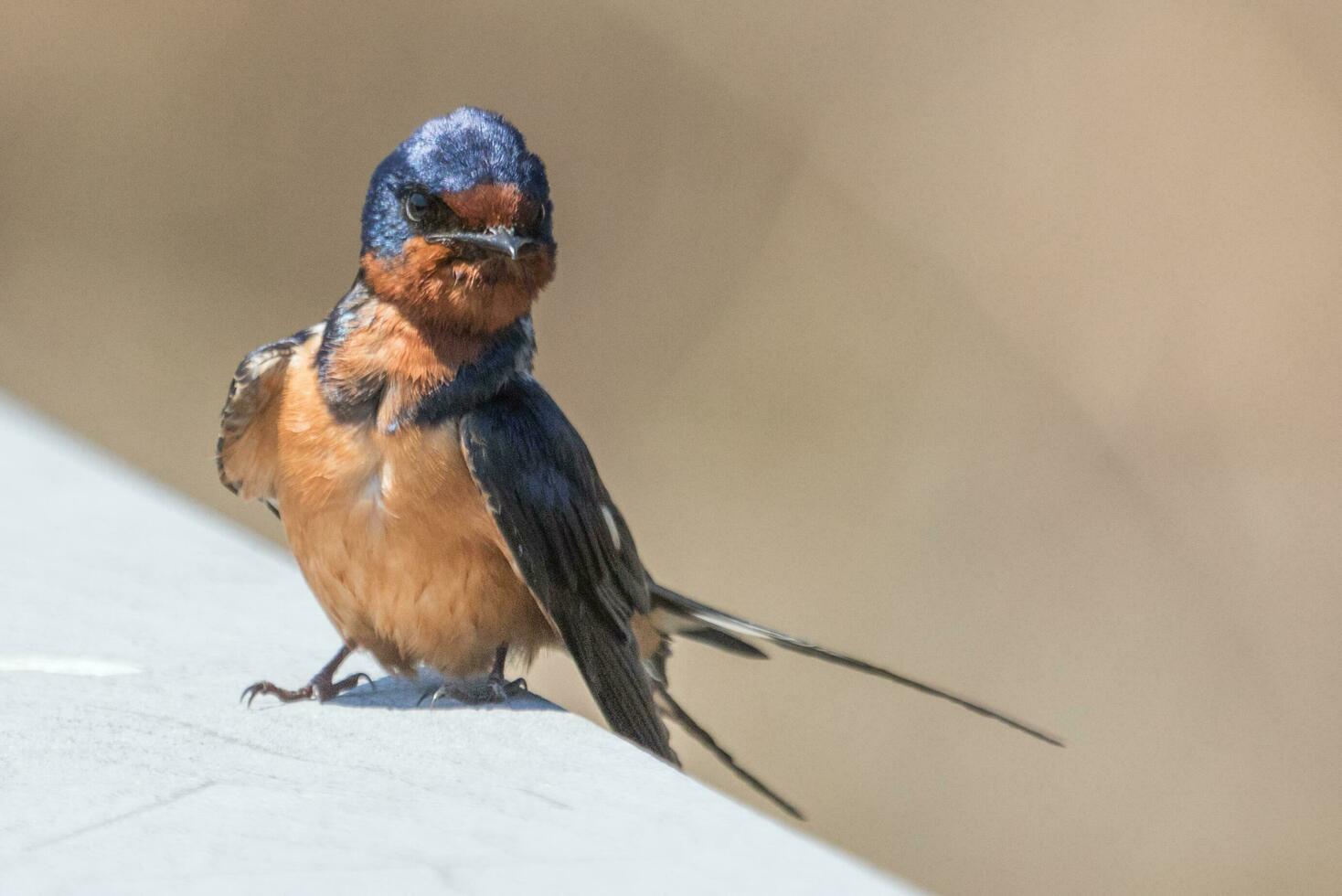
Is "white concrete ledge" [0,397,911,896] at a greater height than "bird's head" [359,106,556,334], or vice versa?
"bird's head" [359,106,556,334]

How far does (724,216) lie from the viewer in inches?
291

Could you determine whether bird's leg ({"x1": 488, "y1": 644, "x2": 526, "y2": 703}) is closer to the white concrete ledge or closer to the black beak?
the white concrete ledge

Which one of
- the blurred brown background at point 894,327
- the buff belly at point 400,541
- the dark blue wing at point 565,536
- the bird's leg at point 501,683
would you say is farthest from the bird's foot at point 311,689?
the blurred brown background at point 894,327

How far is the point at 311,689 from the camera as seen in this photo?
2820mm

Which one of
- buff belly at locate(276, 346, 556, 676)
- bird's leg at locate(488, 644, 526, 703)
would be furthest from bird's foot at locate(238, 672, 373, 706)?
bird's leg at locate(488, 644, 526, 703)

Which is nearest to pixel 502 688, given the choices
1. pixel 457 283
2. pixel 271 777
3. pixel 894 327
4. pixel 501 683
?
pixel 501 683

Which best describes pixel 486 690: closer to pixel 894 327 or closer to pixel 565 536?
pixel 565 536

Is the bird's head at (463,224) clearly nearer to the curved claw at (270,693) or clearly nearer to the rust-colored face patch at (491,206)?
the rust-colored face patch at (491,206)

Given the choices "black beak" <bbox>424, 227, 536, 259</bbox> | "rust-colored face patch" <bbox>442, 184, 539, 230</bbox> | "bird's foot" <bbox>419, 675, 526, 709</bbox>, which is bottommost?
"bird's foot" <bbox>419, 675, 526, 709</bbox>

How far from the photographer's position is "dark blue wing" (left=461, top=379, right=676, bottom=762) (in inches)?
120

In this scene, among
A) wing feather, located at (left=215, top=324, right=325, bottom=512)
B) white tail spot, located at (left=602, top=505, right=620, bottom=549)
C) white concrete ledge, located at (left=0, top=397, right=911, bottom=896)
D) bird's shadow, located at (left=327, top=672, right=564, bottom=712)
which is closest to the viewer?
white concrete ledge, located at (left=0, top=397, right=911, bottom=896)

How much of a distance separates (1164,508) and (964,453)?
804 millimetres

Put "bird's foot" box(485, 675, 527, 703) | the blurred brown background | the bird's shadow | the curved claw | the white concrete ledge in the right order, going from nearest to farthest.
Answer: the white concrete ledge < the curved claw < the bird's shadow < "bird's foot" box(485, 675, 527, 703) < the blurred brown background

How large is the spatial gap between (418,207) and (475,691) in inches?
31.9
